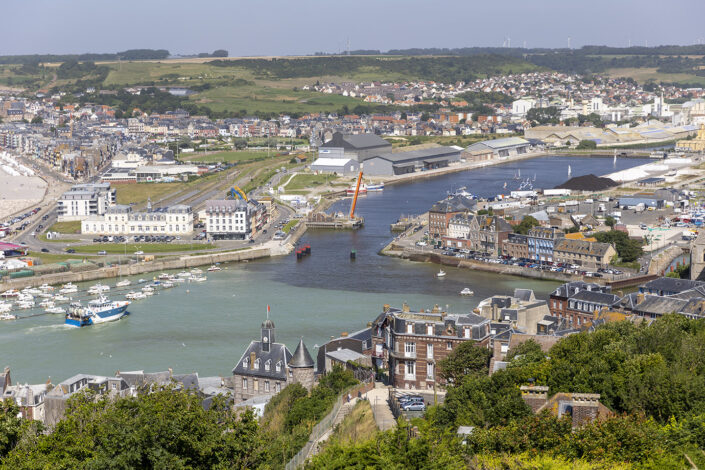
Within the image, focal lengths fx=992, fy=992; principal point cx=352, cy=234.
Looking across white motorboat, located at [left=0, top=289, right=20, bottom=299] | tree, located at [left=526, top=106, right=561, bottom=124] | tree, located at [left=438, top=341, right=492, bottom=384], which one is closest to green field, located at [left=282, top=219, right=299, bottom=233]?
white motorboat, located at [left=0, top=289, right=20, bottom=299]

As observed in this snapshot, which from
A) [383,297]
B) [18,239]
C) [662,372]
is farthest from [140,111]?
[662,372]

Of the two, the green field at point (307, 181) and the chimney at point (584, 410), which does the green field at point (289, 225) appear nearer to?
the green field at point (307, 181)

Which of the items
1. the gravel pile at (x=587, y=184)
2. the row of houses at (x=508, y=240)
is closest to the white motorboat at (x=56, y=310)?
the row of houses at (x=508, y=240)

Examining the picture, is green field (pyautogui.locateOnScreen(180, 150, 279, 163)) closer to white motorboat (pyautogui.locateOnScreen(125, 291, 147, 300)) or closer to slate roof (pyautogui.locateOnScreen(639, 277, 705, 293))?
white motorboat (pyautogui.locateOnScreen(125, 291, 147, 300))

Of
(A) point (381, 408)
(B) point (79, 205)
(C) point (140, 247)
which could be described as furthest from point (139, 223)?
(A) point (381, 408)

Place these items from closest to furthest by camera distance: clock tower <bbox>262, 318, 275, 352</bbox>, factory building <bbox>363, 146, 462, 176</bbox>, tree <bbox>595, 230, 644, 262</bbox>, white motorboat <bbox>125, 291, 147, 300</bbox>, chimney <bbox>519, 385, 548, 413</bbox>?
1. chimney <bbox>519, 385, 548, 413</bbox>
2. clock tower <bbox>262, 318, 275, 352</bbox>
3. white motorboat <bbox>125, 291, 147, 300</bbox>
4. tree <bbox>595, 230, 644, 262</bbox>
5. factory building <bbox>363, 146, 462, 176</bbox>

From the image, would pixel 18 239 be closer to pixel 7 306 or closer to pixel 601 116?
pixel 7 306

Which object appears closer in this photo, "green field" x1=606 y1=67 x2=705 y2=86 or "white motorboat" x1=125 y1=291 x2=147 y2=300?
"white motorboat" x1=125 y1=291 x2=147 y2=300
